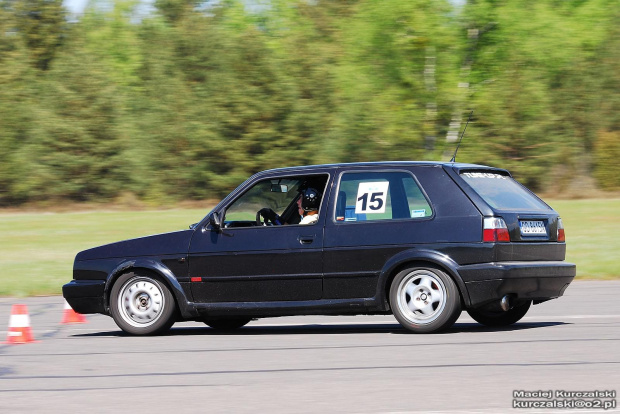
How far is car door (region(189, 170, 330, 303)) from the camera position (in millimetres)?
9484

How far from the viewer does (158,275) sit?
10.1m

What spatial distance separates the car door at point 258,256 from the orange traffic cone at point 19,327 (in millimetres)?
1628

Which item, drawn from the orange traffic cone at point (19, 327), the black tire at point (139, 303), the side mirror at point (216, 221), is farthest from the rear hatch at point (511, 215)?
the orange traffic cone at point (19, 327)

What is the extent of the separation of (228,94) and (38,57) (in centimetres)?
1169

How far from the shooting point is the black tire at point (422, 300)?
902cm

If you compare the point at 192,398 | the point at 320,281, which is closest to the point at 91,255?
the point at 320,281

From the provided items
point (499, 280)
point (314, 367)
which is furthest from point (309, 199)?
point (314, 367)

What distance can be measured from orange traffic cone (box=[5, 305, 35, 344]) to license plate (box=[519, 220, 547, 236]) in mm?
4732

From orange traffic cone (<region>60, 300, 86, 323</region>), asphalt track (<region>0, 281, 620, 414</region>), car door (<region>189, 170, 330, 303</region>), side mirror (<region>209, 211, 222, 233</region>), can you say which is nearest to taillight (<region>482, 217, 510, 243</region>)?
asphalt track (<region>0, 281, 620, 414</region>)

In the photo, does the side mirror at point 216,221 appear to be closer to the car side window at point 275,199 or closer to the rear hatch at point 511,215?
the car side window at point 275,199

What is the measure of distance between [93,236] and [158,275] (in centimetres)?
1983

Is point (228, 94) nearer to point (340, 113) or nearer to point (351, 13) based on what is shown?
point (340, 113)

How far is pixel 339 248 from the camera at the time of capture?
938cm

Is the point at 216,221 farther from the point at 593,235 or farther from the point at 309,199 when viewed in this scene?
the point at 593,235
